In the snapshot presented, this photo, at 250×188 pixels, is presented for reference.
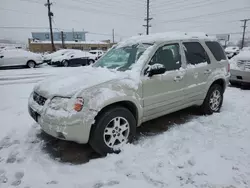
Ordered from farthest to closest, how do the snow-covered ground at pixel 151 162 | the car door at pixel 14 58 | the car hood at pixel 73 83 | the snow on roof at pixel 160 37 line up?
the car door at pixel 14 58
the snow on roof at pixel 160 37
the car hood at pixel 73 83
the snow-covered ground at pixel 151 162

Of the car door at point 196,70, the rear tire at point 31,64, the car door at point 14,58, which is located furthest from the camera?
the rear tire at point 31,64

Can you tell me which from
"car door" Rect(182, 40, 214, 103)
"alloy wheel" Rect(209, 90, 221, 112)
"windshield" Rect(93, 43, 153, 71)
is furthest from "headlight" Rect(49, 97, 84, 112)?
"alloy wheel" Rect(209, 90, 221, 112)

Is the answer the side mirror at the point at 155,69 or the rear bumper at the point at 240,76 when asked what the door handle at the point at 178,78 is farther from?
the rear bumper at the point at 240,76

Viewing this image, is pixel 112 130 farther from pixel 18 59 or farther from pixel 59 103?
pixel 18 59

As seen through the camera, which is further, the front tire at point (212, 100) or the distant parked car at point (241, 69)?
the distant parked car at point (241, 69)

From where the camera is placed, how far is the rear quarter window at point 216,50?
4.81m

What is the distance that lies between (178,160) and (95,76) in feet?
5.92

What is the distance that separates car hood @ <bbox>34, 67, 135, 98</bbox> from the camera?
301 cm

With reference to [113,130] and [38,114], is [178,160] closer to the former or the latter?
[113,130]

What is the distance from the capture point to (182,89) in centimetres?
412

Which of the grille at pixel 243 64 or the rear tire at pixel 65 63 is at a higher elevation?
the grille at pixel 243 64

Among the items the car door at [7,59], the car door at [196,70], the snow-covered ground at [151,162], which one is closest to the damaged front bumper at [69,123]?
the snow-covered ground at [151,162]

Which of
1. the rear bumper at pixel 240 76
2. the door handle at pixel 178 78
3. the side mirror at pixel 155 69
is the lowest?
the rear bumper at pixel 240 76

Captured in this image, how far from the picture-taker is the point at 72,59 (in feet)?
58.1
